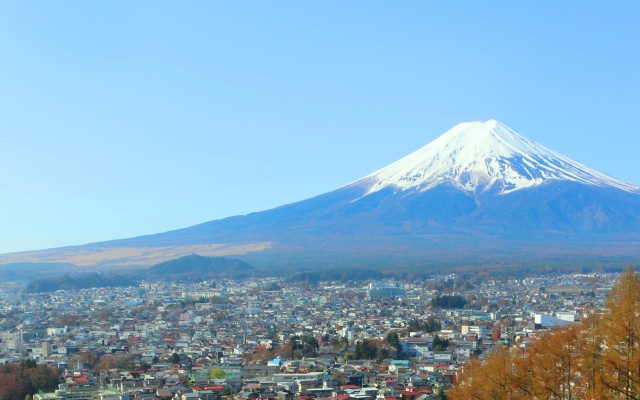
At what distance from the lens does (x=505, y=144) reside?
413 ft

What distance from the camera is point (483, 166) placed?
122125mm

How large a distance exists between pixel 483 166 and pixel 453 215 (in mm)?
11312

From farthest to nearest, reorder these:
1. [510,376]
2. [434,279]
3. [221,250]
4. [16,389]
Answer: [221,250] → [434,279] → [16,389] → [510,376]

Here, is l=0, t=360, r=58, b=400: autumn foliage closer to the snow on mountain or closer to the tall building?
the tall building

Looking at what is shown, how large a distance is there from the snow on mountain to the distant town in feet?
140

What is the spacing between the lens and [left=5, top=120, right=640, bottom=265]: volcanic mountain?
3903 inches

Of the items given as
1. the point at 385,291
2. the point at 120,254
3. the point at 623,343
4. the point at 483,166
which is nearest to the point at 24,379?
the point at 623,343

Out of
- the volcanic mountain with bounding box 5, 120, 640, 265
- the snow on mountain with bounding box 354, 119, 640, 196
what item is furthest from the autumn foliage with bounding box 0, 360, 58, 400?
the snow on mountain with bounding box 354, 119, 640, 196

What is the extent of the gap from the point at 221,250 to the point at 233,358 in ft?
229

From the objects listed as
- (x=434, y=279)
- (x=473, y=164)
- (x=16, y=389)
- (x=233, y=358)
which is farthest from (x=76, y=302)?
(x=473, y=164)

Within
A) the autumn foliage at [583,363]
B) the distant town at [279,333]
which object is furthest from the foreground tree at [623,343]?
the distant town at [279,333]

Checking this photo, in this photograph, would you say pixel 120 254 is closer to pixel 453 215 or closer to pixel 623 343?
pixel 453 215

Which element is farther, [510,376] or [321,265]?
[321,265]

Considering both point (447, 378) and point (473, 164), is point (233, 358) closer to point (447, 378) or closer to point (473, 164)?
point (447, 378)
